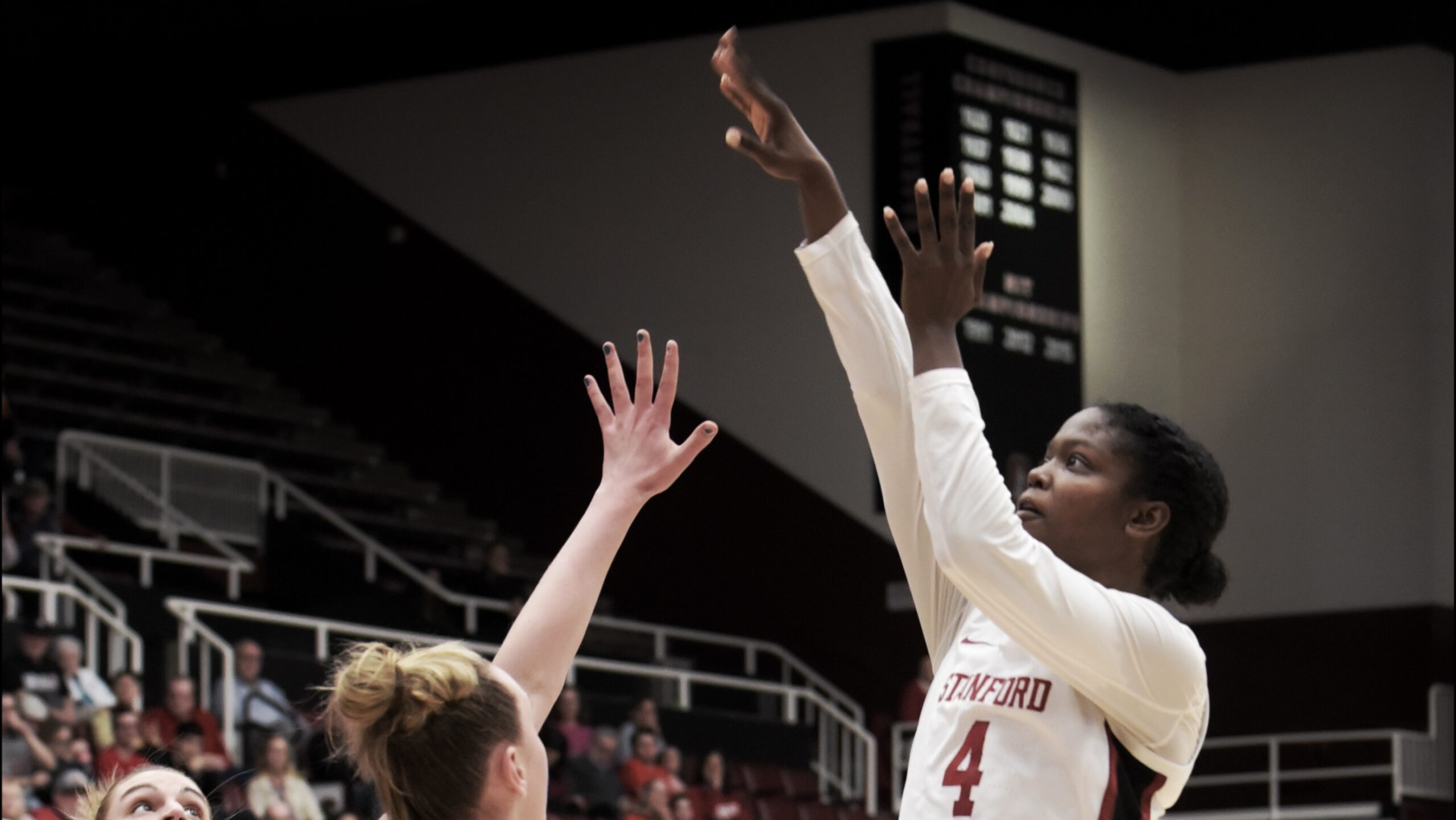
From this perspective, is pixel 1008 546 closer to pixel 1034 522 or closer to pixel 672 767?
pixel 1034 522

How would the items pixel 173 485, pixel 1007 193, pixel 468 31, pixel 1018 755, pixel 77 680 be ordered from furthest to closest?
pixel 468 31, pixel 173 485, pixel 1007 193, pixel 77 680, pixel 1018 755

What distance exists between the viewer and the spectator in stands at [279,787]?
909 cm

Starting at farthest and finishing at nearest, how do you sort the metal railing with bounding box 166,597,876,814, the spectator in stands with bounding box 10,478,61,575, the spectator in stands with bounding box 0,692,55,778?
the spectator in stands with bounding box 10,478,61,575 → the metal railing with bounding box 166,597,876,814 → the spectator in stands with bounding box 0,692,55,778

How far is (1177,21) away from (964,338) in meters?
3.18

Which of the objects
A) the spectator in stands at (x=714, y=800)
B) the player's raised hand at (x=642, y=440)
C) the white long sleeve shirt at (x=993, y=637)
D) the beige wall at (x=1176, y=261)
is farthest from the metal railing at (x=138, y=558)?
the white long sleeve shirt at (x=993, y=637)

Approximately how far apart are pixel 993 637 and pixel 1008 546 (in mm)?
368

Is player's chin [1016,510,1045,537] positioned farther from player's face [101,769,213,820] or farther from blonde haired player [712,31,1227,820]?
player's face [101,769,213,820]

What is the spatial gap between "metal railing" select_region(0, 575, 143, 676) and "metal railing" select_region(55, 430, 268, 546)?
7.27 feet

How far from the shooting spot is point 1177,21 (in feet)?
47.7

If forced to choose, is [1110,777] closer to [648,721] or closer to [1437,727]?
[648,721]

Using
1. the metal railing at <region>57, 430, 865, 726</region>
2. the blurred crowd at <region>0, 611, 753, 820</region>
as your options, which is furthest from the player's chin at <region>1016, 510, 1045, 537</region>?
the metal railing at <region>57, 430, 865, 726</region>

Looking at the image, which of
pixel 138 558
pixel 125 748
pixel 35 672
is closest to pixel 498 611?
pixel 138 558

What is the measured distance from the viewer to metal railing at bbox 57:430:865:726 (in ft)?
43.8

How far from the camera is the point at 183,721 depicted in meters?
9.51
